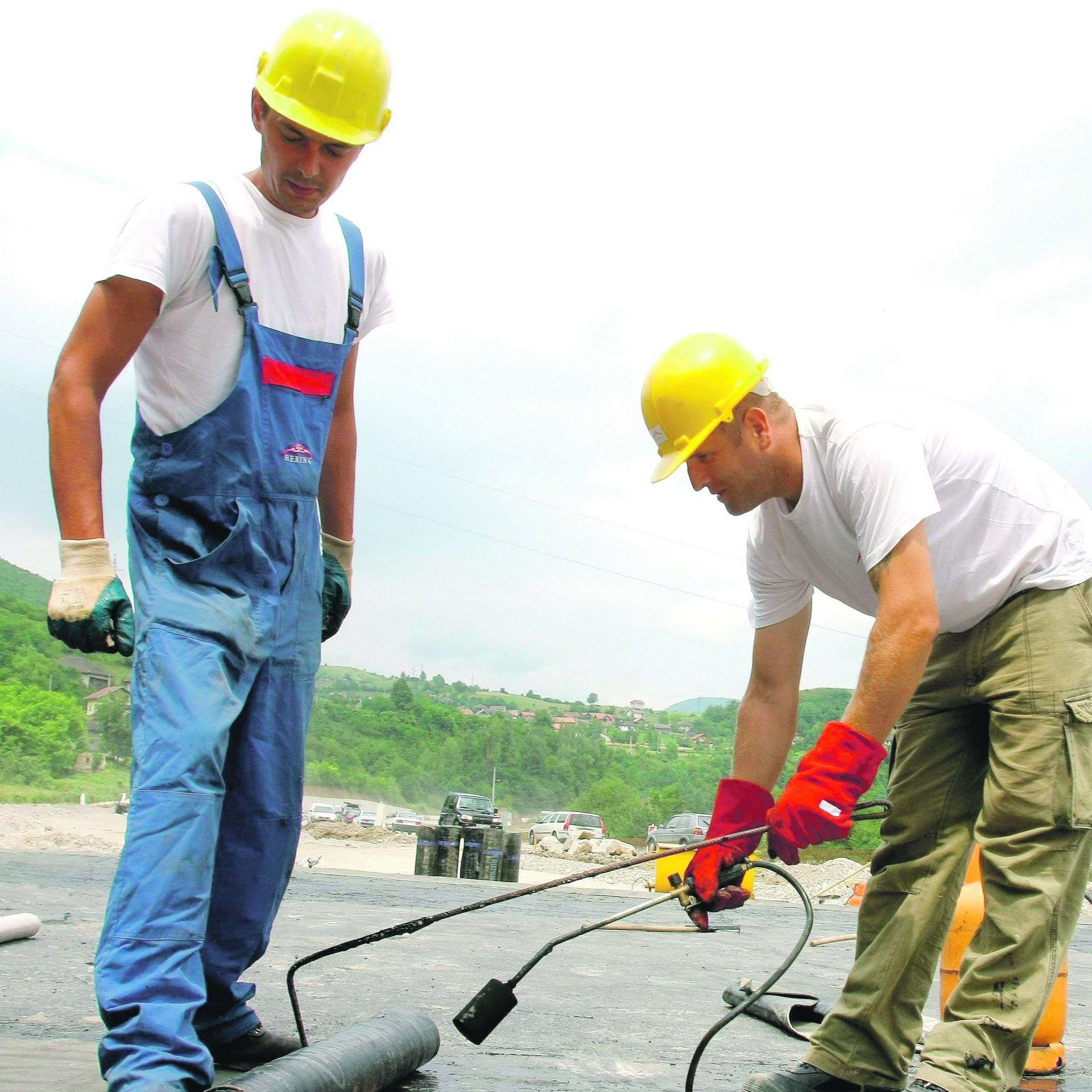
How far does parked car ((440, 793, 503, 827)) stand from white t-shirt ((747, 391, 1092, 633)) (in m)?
12.5

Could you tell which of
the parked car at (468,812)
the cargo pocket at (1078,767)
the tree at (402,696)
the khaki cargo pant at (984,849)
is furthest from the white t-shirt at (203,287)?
the tree at (402,696)

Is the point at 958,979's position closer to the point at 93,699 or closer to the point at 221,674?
the point at 221,674

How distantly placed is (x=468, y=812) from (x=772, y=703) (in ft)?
52.7

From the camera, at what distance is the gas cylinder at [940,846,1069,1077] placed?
2.84 meters

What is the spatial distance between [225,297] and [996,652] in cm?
183

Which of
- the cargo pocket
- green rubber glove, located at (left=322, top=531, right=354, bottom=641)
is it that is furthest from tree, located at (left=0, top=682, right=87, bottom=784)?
the cargo pocket

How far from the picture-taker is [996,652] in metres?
2.50

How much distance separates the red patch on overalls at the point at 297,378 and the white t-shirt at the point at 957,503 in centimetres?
106

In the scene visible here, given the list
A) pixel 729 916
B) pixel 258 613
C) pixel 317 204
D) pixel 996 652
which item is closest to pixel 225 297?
pixel 317 204

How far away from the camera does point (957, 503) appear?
8.21 feet

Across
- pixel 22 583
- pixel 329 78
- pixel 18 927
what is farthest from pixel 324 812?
pixel 22 583

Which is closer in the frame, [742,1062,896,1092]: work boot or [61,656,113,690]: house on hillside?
[742,1062,896,1092]: work boot

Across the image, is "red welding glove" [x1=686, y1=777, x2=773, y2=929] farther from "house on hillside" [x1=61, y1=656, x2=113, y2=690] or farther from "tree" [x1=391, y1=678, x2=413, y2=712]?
"tree" [x1=391, y1=678, x2=413, y2=712]

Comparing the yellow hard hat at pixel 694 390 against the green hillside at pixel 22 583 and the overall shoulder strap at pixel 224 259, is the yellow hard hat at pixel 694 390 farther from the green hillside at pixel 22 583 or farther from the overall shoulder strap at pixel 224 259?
the green hillside at pixel 22 583
